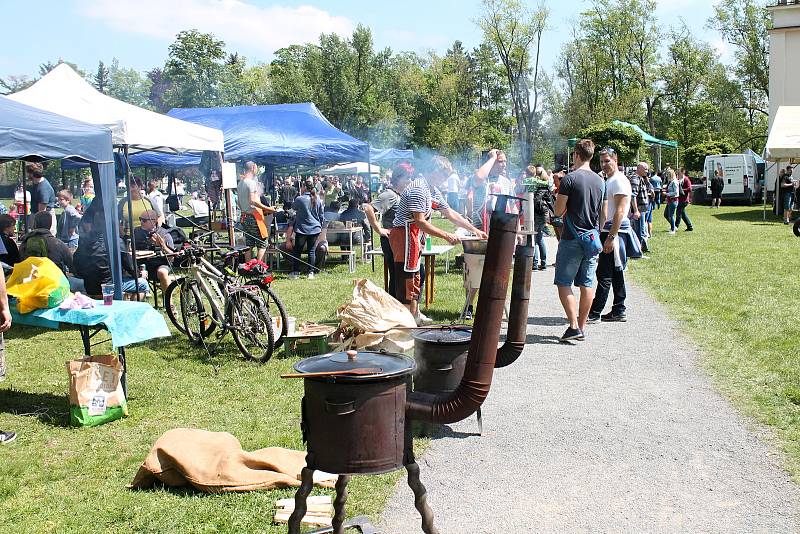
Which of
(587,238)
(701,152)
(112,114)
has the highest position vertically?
(701,152)

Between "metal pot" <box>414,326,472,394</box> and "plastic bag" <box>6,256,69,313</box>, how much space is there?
9.84ft

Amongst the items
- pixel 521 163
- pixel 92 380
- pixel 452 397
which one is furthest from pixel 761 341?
pixel 521 163

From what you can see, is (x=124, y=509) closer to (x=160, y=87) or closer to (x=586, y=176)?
(x=586, y=176)

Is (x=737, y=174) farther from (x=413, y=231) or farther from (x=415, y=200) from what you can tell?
(x=415, y=200)

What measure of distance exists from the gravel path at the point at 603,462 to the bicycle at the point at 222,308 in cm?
230

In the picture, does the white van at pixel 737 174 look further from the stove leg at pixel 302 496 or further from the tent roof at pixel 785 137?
the stove leg at pixel 302 496

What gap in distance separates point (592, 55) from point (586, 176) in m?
58.7

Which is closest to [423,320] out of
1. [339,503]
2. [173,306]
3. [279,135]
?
[173,306]

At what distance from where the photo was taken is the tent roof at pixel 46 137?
22.2 ft

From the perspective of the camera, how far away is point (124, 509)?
4.10 m

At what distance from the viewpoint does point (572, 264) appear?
7.86m

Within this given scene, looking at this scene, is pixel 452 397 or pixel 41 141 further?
pixel 41 141

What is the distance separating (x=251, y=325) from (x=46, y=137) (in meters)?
2.53

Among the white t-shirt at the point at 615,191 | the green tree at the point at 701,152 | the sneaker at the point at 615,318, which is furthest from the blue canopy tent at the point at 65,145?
the green tree at the point at 701,152
